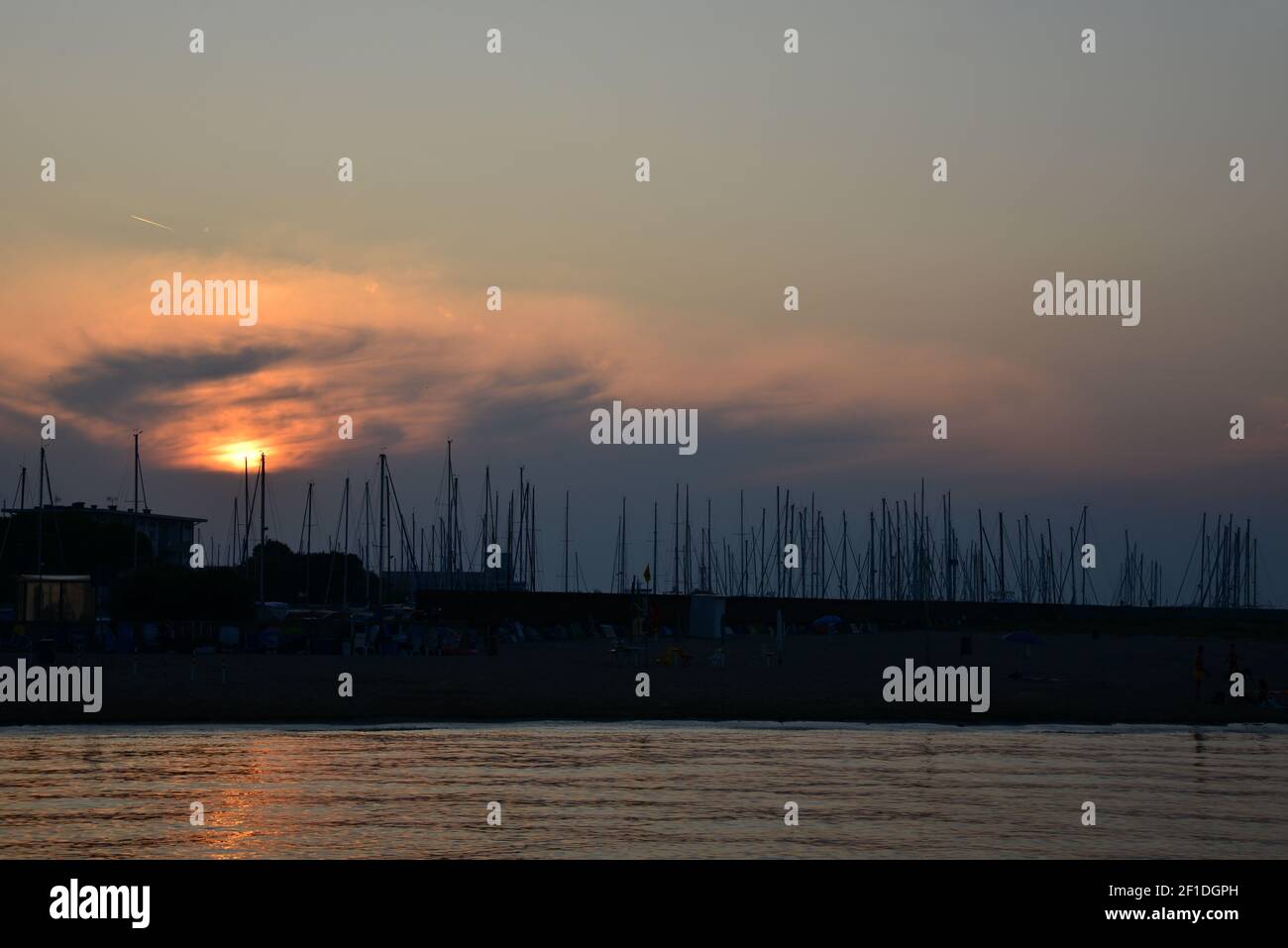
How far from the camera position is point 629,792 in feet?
93.0

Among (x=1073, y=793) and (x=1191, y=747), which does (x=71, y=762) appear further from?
(x=1191, y=747)

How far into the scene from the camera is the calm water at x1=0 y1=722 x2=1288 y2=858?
23047mm

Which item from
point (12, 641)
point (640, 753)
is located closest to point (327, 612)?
point (12, 641)

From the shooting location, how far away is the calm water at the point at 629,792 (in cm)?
2305

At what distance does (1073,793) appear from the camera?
29.1 m

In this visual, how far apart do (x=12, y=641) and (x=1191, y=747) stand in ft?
175
